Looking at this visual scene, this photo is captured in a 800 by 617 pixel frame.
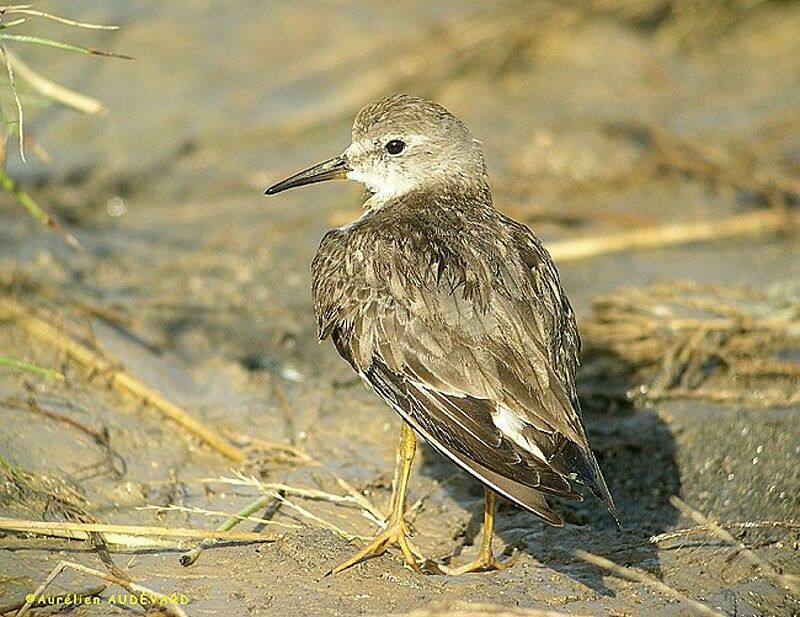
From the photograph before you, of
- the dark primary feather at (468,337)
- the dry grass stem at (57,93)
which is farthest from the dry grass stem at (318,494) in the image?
the dry grass stem at (57,93)

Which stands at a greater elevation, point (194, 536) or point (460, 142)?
point (460, 142)

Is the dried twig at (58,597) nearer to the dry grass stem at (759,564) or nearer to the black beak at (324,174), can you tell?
the dry grass stem at (759,564)

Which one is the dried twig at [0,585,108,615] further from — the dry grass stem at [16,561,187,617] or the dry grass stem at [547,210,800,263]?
the dry grass stem at [547,210,800,263]

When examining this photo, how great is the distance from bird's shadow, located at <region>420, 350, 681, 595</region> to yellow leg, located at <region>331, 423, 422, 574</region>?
0.94 ft

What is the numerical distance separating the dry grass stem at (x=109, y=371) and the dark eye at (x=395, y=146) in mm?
1432

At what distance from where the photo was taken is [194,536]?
4023 millimetres

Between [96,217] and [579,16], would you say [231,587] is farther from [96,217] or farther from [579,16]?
[579,16]

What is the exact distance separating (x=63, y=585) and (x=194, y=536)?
0.48m

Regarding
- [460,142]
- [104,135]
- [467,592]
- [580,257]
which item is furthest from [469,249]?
[104,135]

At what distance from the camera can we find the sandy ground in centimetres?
404

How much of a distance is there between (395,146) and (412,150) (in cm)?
8

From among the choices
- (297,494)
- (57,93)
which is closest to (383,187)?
(297,494)

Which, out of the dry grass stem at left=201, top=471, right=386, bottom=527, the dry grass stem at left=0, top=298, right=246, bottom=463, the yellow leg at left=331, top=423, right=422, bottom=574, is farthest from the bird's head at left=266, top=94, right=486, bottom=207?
the dry grass stem at left=201, top=471, right=386, bottom=527

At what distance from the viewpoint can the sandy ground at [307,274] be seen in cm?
404
